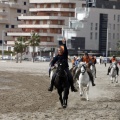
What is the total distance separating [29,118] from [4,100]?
5.82 meters

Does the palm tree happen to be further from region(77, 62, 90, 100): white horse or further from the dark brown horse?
the dark brown horse

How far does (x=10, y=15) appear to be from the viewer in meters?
133

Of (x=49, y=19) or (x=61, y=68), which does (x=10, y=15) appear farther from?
(x=61, y=68)

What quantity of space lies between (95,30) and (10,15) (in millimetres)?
23843

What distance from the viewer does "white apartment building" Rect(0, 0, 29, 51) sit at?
131 meters

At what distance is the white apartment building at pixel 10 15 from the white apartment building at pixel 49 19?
371 centimetres

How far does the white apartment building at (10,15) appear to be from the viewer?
430ft

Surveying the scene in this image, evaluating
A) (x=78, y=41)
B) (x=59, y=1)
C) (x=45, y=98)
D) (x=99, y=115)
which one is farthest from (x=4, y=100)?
(x=59, y=1)

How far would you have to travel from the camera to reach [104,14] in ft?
395

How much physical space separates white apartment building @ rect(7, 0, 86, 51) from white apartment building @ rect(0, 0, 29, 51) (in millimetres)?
3712

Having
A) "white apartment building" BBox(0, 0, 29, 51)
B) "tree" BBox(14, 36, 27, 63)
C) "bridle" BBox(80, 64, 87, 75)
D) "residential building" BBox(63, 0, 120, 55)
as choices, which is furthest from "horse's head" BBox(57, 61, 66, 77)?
"white apartment building" BBox(0, 0, 29, 51)

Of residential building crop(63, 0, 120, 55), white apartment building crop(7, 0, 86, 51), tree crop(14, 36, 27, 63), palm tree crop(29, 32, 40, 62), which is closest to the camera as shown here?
tree crop(14, 36, 27, 63)

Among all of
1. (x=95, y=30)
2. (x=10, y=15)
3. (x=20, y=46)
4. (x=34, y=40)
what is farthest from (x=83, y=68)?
(x=10, y=15)

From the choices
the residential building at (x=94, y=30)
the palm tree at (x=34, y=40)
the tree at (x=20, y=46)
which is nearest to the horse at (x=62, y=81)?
the tree at (x=20, y=46)
